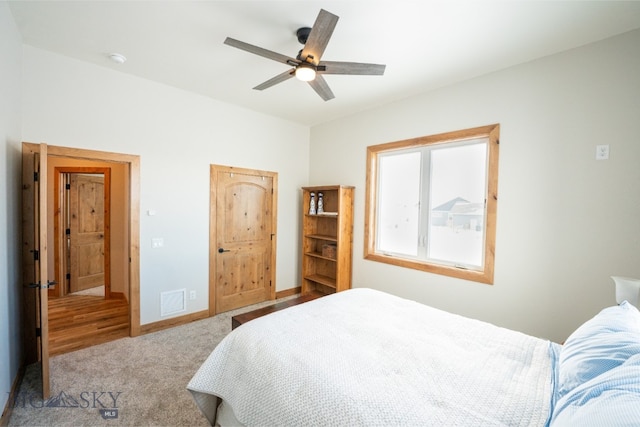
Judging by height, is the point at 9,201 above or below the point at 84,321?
above

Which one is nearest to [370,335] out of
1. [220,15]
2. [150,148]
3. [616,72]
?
[220,15]

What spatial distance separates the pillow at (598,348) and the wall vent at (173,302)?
11.7 ft

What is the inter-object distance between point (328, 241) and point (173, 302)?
89.7 inches

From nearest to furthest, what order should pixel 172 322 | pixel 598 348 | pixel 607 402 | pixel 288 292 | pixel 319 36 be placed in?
1. pixel 607 402
2. pixel 598 348
3. pixel 319 36
4. pixel 172 322
5. pixel 288 292

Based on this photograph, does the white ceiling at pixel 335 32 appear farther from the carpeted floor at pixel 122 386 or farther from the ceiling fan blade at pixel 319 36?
the carpeted floor at pixel 122 386

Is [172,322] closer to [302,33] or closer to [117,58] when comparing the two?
[117,58]

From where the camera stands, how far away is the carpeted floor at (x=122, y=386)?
1865 mm

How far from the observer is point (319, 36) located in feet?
5.69

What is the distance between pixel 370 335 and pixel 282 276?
9.75ft

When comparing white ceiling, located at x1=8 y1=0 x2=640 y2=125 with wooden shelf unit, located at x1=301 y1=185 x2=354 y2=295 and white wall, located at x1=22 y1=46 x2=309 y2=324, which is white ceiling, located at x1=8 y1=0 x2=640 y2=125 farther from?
wooden shelf unit, located at x1=301 y1=185 x2=354 y2=295

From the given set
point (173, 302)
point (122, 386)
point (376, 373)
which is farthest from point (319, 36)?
point (173, 302)

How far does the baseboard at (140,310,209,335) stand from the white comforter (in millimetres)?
2001

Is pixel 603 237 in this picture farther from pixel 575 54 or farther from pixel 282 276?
pixel 282 276

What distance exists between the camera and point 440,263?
3.12m
